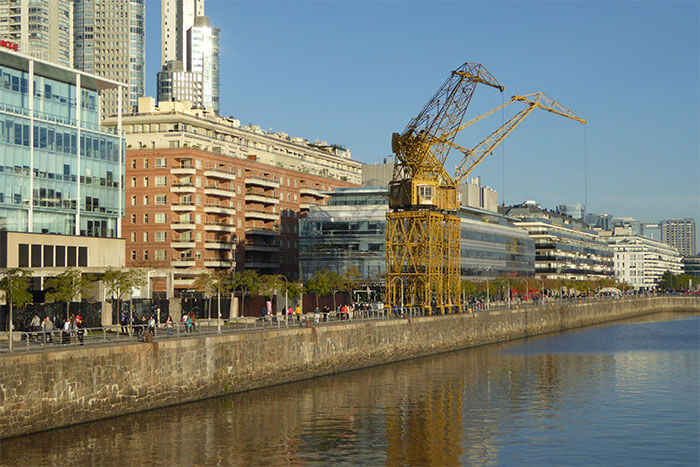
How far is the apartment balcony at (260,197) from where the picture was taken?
165 meters

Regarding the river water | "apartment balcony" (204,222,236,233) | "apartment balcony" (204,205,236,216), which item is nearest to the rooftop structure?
"apartment balcony" (204,205,236,216)

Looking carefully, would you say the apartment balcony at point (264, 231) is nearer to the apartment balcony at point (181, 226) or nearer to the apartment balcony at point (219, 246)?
the apartment balcony at point (219, 246)

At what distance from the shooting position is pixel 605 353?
107250mm

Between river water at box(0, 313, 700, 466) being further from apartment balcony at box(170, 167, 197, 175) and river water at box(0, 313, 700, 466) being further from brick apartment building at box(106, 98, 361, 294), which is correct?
apartment balcony at box(170, 167, 197, 175)

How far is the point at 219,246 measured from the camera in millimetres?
155750

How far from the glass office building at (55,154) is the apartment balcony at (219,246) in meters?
45.5

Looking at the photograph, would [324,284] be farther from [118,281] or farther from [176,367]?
[176,367]

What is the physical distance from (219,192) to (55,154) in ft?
190

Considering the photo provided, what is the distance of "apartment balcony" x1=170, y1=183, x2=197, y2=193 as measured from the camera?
149 meters

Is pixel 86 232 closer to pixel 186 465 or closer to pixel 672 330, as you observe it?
pixel 186 465

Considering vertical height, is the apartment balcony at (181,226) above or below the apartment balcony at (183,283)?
above

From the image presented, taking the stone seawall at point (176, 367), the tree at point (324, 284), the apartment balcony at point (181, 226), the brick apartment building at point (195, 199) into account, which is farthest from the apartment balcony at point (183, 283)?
the stone seawall at point (176, 367)

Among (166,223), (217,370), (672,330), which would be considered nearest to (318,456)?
(217,370)

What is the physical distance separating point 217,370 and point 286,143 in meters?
134
